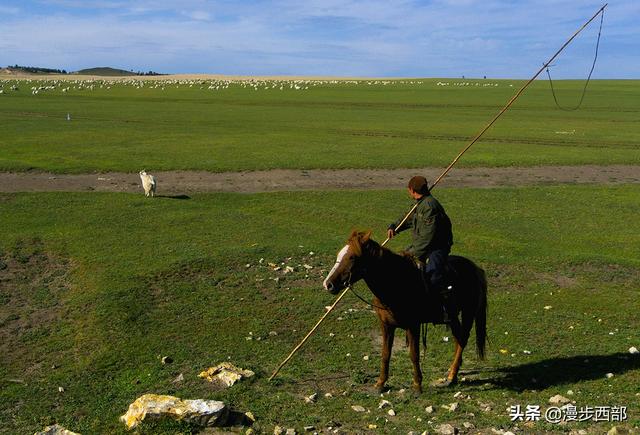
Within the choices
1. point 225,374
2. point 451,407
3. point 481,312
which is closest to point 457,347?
point 481,312

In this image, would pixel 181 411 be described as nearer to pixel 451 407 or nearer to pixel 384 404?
pixel 384 404

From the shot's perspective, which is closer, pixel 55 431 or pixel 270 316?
pixel 55 431

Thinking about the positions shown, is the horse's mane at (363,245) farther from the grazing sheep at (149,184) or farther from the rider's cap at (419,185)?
the grazing sheep at (149,184)

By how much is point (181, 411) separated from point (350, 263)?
10.8 feet

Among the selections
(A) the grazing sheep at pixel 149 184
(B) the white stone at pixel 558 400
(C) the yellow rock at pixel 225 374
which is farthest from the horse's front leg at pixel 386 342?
(A) the grazing sheep at pixel 149 184

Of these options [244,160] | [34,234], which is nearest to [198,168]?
[244,160]

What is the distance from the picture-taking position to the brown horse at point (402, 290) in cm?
899

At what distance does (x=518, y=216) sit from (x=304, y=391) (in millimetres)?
16336

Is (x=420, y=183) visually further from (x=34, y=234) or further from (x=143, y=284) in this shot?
(x=34, y=234)

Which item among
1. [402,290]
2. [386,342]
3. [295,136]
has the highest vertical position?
[295,136]

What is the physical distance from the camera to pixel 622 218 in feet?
78.0

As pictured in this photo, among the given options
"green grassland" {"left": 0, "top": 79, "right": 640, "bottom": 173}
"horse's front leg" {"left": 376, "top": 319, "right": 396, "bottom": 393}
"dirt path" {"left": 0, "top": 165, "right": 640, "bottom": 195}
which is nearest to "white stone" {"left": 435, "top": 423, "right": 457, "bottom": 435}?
"horse's front leg" {"left": 376, "top": 319, "right": 396, "bottom": 393}

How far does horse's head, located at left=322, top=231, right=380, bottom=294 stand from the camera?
351 inches

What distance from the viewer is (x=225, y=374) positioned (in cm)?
1067
